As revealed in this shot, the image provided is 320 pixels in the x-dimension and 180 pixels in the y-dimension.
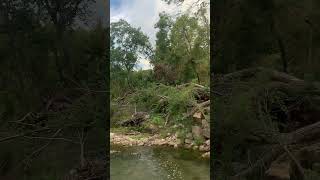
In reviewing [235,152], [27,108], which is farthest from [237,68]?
[27,108]

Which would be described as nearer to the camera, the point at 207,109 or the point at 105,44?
the point at 105,44

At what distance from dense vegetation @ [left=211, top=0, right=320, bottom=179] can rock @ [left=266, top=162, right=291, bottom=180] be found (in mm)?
92

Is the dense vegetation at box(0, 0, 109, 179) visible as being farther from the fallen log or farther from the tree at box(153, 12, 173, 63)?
the tree at box(153, 12, 173, 63)

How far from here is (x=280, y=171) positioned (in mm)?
2424

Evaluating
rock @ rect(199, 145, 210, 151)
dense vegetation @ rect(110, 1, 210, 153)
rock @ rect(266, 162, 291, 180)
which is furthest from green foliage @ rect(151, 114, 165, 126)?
rock @ rect(266, 162, 291, 180)

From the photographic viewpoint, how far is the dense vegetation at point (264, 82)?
2734mm

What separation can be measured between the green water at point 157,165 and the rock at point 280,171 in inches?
71.7

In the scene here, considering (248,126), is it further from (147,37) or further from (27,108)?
(147,37)

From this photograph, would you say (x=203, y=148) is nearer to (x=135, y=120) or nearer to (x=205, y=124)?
(x=205, y=124)

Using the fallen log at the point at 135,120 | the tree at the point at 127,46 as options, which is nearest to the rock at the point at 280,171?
the fallen log at the point at 135,120

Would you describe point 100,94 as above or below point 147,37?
below

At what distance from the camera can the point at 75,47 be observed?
8.34ft

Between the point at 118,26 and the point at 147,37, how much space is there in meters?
0.56

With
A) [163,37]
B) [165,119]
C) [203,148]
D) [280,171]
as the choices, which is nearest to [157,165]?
[203,148]
